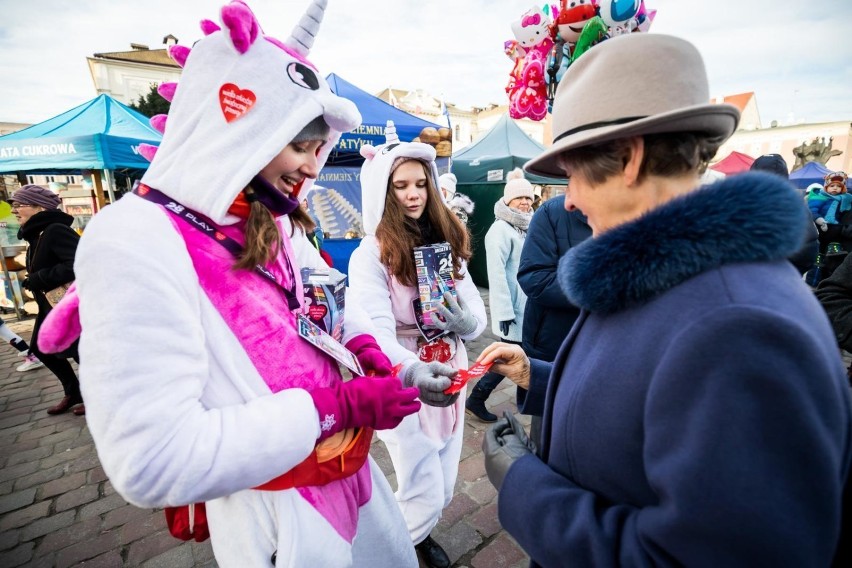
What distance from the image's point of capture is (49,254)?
→ 3898 millimetres

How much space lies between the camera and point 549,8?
3188 millimetres

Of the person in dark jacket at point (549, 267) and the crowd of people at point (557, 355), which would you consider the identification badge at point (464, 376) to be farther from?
the person in dark jacket at point (549, 267)

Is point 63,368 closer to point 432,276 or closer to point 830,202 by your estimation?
point 432,276

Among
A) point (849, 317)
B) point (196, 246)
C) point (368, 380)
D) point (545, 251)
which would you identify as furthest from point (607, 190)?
point (849, 317)

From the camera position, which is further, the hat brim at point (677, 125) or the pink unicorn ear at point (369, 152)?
the pink unicorn ear at point (369, 152)

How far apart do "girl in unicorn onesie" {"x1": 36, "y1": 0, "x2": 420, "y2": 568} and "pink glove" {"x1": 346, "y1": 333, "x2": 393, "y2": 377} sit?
20cm

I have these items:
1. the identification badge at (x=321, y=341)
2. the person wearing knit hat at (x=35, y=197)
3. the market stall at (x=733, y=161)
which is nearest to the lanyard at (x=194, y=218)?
the identification badge at (x=321, y=341)

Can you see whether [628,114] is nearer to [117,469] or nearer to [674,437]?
[674,437]

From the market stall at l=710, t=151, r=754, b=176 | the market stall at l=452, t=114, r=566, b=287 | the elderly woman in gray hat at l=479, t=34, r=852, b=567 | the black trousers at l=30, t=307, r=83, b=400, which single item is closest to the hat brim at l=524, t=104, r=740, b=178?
the elderly woman in gray hat at l=479, t=34, r=852, b=567

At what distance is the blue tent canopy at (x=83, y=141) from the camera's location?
5.34 m

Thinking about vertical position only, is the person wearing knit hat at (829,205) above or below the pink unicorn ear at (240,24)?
below

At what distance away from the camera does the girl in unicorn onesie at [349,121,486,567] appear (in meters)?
2.01

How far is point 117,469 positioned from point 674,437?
1.08 meters

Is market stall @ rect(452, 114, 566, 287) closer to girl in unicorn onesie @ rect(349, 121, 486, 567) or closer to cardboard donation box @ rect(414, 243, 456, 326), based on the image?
girl in unicorn onesie @ rect(349, 121, 486, 567)
